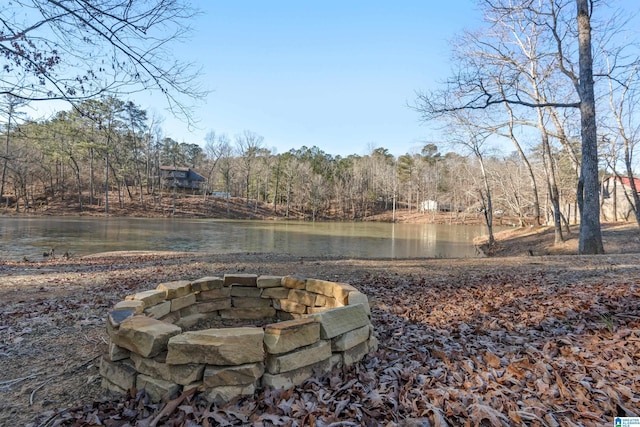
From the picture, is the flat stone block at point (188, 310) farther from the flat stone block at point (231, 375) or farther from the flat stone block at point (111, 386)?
the flat stone block at point (231, 375)

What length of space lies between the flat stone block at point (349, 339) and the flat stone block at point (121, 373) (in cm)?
143

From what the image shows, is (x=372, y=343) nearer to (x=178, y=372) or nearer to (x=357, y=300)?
(x=357, y=300)

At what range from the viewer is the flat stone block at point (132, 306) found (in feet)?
9.21

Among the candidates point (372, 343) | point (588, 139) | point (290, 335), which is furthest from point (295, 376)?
point (588, 139)

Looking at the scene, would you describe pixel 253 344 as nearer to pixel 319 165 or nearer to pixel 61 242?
pixel 61 242

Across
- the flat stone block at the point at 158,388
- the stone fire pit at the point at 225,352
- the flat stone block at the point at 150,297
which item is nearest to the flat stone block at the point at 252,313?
the flat stone block at the point at 150,297

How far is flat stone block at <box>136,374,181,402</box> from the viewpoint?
84.5 inches

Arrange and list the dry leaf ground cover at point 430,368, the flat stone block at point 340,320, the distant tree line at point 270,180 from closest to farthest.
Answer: the dry leaf ground cover at point 430,368 < the flat stone block at point 340,320 < the distant tree line at point 270,180

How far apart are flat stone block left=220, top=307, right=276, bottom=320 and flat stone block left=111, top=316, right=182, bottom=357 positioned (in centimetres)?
168

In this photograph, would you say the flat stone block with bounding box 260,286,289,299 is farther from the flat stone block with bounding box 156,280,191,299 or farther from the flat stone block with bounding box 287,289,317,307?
the flat stone block with bounding box 156,280,191,299

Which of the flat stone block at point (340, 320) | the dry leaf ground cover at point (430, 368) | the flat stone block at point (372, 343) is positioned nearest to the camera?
the dry leaf ground cover at point (430, 368)

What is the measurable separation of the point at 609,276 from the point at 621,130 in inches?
545

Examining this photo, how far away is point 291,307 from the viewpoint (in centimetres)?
398

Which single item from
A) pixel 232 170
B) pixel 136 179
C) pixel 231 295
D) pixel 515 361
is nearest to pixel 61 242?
pixel 231 295
